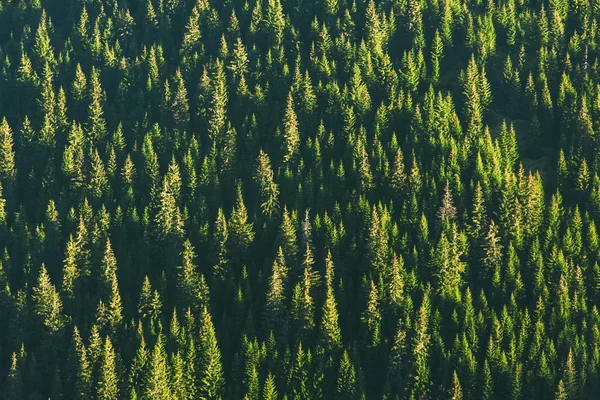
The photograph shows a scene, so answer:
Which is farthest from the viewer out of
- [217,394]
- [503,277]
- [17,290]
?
[17,290]

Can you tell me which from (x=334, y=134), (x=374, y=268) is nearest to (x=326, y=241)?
(x=374, y=268)

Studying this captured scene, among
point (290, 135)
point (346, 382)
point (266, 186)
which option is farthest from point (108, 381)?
Result: point (290, 135)

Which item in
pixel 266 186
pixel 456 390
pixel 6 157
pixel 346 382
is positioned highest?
pixel 6 157

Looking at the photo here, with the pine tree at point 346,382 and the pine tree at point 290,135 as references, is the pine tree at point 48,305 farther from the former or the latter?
the pine tree at point 290,135

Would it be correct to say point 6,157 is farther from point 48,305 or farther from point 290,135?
point 290,135

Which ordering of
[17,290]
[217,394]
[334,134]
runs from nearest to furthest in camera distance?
1. [217,394]
2. [17,290]
3. [334,134]

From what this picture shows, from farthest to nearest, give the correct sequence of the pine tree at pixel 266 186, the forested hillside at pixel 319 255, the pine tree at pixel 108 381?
the pine tree at pixel 266 186
the forested hillside at pixel 319 255
the pine tree at pixel 108 381

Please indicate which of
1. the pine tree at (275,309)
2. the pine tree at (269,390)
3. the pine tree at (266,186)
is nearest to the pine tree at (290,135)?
the pine tree at (266,186)

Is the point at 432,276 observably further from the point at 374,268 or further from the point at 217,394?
the point at 217,394

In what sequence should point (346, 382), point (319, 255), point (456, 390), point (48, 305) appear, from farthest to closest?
point (319, 255) < point (48, 305) < point (346, 382) < point (456, 390)
